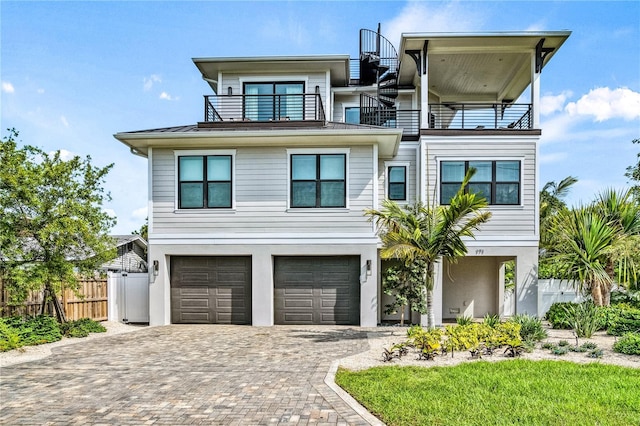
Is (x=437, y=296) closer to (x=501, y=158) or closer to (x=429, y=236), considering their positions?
(x=429, y=236)

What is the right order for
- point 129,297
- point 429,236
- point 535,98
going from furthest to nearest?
point 129,297, point 535,98, point 429,236

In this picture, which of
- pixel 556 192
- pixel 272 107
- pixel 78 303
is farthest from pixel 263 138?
pixel 556 192

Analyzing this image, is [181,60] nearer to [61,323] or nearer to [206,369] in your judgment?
[61,323]

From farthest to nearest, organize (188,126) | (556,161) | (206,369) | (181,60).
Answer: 1. (556,161)
2. (181,60)
3. (188,126)
4. (206,369)

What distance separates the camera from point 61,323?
11672mm

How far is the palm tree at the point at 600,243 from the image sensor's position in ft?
38.5

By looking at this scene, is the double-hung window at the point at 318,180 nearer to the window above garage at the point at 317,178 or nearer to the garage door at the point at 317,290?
the window above garage at the point at 317,178

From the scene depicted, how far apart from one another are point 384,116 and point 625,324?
9821 mm

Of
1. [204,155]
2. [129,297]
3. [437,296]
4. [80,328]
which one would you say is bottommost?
[80,328]

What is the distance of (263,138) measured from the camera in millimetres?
12820

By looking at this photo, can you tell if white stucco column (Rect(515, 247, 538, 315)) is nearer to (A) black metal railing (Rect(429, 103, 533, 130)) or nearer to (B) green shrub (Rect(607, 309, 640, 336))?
(B) green shrub (Rect(607, 309, 640, 336))

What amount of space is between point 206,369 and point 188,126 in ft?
30.1

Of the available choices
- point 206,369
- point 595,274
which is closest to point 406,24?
point 595,274

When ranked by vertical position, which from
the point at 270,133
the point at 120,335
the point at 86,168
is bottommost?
the point at 120,335
